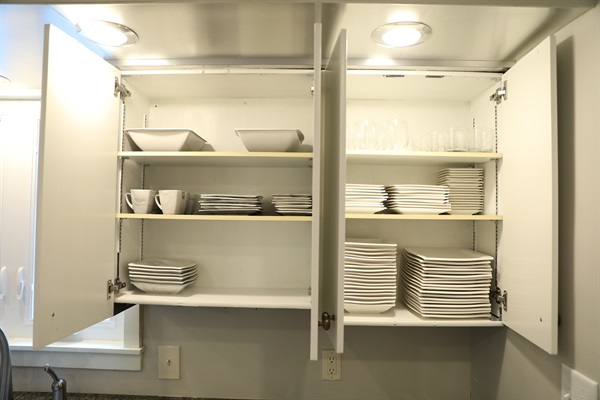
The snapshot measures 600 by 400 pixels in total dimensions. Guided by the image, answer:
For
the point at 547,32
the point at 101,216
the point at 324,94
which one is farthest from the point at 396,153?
the point at 101,216

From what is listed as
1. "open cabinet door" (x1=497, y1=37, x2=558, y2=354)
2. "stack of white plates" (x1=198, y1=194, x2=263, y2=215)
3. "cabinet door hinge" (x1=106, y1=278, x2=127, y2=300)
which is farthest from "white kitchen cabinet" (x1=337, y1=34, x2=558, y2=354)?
"cabinet door hinge" (x1=106, y1=278, x2=127, y2=300)

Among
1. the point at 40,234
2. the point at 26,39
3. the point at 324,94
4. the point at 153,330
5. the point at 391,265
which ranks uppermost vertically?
the point at 26,39

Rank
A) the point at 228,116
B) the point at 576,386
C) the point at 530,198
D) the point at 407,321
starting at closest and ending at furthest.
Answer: the point at 576,386 < the point at 530,198 < the point at 407,321 < the point at 228,116

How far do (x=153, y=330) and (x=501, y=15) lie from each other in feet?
5.89

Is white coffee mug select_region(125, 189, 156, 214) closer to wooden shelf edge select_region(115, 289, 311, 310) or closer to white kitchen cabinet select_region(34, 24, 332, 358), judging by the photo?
white kitchen cabinet select_region(34, 24, 332, 358)

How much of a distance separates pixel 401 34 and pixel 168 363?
1.64 m

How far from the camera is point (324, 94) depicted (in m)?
1.28

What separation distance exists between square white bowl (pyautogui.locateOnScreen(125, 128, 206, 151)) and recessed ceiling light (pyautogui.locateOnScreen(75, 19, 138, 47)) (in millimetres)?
308

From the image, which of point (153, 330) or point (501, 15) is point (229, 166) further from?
point (501, 15)

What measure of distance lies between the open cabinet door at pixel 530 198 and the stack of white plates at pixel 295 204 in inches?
28.7

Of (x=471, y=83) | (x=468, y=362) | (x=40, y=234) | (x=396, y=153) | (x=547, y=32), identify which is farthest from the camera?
(x=468, y=362)

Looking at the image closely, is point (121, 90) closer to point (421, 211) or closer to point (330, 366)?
point (421, 211)

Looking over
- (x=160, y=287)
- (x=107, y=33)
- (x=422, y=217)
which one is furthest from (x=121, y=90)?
(x=422, y=217)

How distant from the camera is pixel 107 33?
1141 mm
